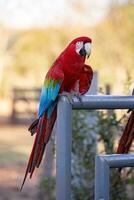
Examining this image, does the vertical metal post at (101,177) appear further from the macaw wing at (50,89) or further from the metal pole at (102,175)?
the macaw wing at (50,89)

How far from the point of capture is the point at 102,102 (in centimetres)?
237

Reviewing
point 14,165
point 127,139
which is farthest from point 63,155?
point 14,165

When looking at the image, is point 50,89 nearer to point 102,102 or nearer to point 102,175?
point 102,102

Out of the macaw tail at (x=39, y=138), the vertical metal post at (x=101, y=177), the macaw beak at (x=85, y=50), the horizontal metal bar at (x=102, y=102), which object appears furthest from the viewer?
the macaw beak at (x=85, y=50)

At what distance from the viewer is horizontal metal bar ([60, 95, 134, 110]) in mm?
2359

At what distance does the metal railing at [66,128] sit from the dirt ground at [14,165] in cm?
350

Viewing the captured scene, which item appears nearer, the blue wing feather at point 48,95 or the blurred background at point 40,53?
Result: the blue wing feather at point 48,95

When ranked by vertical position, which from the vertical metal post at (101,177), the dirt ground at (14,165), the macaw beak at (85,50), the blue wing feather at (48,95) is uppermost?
the macaw beak at (85,50)

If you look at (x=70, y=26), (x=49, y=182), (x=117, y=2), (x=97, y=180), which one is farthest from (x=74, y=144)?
(x=70, y=26)

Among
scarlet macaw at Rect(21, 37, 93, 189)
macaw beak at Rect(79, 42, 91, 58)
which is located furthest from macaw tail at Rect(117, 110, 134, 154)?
macaw beak at Rect(79, 42, 91, 58)

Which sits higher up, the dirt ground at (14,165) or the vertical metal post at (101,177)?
the vertical metal post at (101,177)

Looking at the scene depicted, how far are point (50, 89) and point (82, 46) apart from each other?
0.33 metres

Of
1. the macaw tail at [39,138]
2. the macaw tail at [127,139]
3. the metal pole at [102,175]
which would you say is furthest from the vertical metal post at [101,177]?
the macaw tail at [127,139]

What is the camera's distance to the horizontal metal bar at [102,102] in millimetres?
2359
